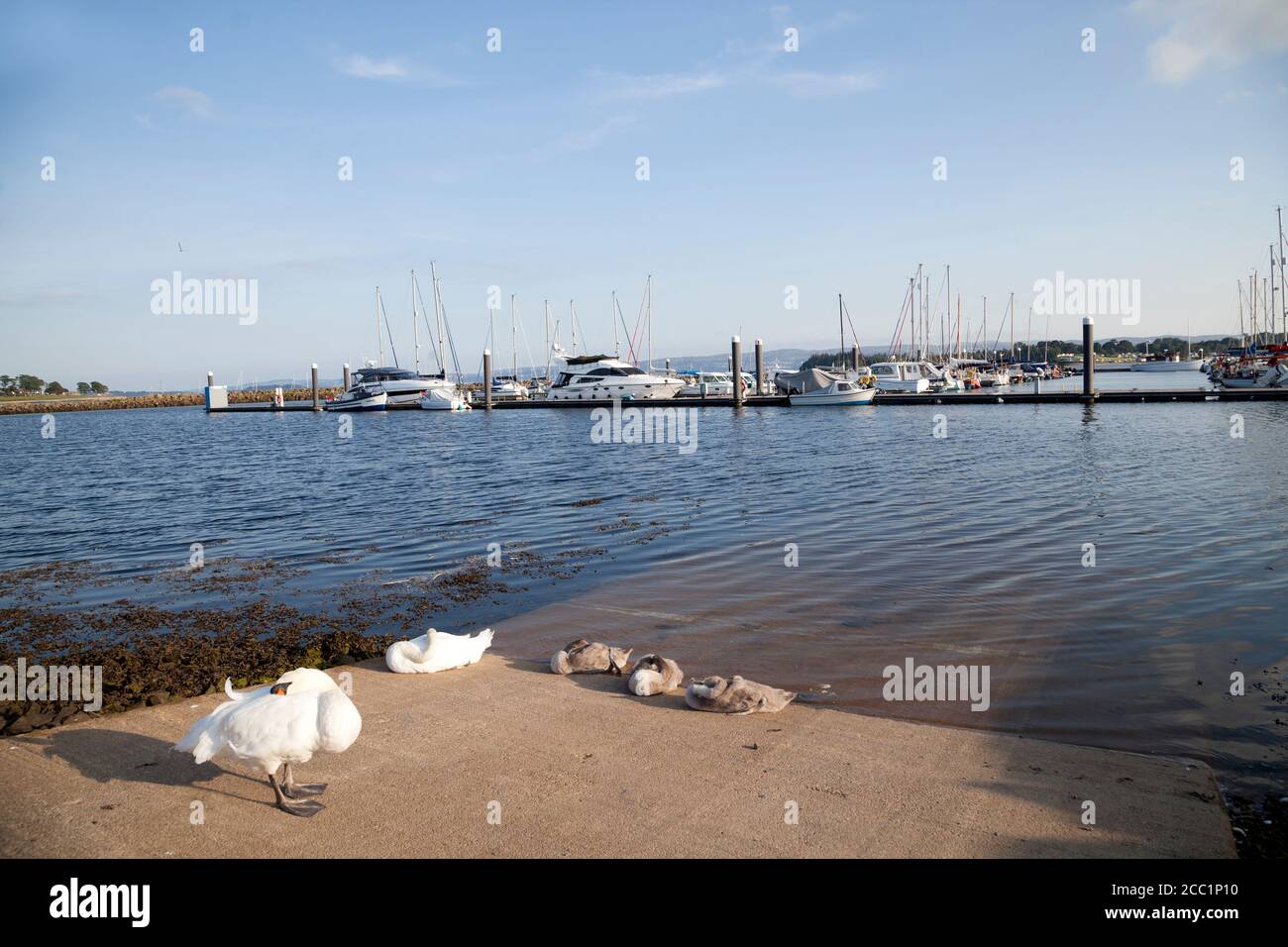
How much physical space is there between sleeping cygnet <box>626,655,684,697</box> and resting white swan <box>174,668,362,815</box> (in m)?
2.64

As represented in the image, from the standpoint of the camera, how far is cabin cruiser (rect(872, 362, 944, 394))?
215 feet

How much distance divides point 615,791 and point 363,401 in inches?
2872

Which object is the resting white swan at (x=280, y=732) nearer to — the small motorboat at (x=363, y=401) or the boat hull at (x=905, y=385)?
the boat hull at (x=905, y=385)

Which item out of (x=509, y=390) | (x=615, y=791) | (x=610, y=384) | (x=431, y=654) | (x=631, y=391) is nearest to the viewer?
(x=615, y=791)

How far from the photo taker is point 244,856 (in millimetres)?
4820

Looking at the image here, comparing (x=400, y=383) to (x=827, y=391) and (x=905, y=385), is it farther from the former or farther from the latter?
(x=905, y=385)

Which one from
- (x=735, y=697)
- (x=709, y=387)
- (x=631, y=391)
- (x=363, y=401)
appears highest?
(x=709, y=387)

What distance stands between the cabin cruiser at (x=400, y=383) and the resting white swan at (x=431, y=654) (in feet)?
222

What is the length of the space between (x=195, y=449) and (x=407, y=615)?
3788 centimetres

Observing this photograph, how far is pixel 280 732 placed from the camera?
525cm

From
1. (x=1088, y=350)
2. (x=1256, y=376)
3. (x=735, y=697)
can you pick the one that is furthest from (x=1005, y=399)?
(x=735, y=697)

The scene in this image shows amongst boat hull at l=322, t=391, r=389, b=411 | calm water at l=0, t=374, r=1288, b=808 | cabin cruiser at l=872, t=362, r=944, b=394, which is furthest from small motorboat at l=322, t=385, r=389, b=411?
cabin cruiser at l=872, t=362, r=944, b=394

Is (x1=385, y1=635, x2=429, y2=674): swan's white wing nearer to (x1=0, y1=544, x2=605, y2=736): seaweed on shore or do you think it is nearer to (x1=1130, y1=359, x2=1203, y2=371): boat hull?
(x1=0, y1=544, x2=605, y2=736): seaweed on shore

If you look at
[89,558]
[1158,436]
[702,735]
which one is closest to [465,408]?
[1158,436]
